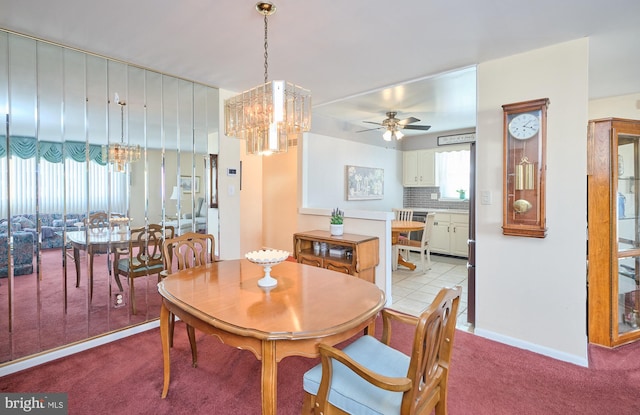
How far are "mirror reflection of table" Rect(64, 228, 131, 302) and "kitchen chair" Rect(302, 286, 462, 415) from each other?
231 centimetres

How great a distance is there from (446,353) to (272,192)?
13.5ft

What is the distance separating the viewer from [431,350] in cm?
119

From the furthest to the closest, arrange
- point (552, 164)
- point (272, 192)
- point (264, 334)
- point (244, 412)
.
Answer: point (272, 192)
point (552, 164)
point (244, 412)
point (264, 334)

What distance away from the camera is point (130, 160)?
2.83 meters

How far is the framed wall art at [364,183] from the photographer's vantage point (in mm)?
5285

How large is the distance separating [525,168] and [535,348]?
4.87ft

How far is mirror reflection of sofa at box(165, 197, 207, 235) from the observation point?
125 inches

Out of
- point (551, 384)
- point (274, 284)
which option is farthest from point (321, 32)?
point (551, 384)

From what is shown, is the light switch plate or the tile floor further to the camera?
the tile floor

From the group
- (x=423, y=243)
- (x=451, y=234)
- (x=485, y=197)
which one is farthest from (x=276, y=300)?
(x=451, y=234)

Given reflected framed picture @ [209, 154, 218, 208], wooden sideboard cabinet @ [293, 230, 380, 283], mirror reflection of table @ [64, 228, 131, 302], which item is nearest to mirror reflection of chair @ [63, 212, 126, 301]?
mirror reflection of table @ [64, 228, 131, 302]

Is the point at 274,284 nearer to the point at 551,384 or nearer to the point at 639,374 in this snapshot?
the point at 551,384

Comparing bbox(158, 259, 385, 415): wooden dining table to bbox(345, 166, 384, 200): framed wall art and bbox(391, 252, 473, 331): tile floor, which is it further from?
bbox(345, 166, 384, 200): framed wall art

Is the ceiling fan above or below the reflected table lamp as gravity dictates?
above
